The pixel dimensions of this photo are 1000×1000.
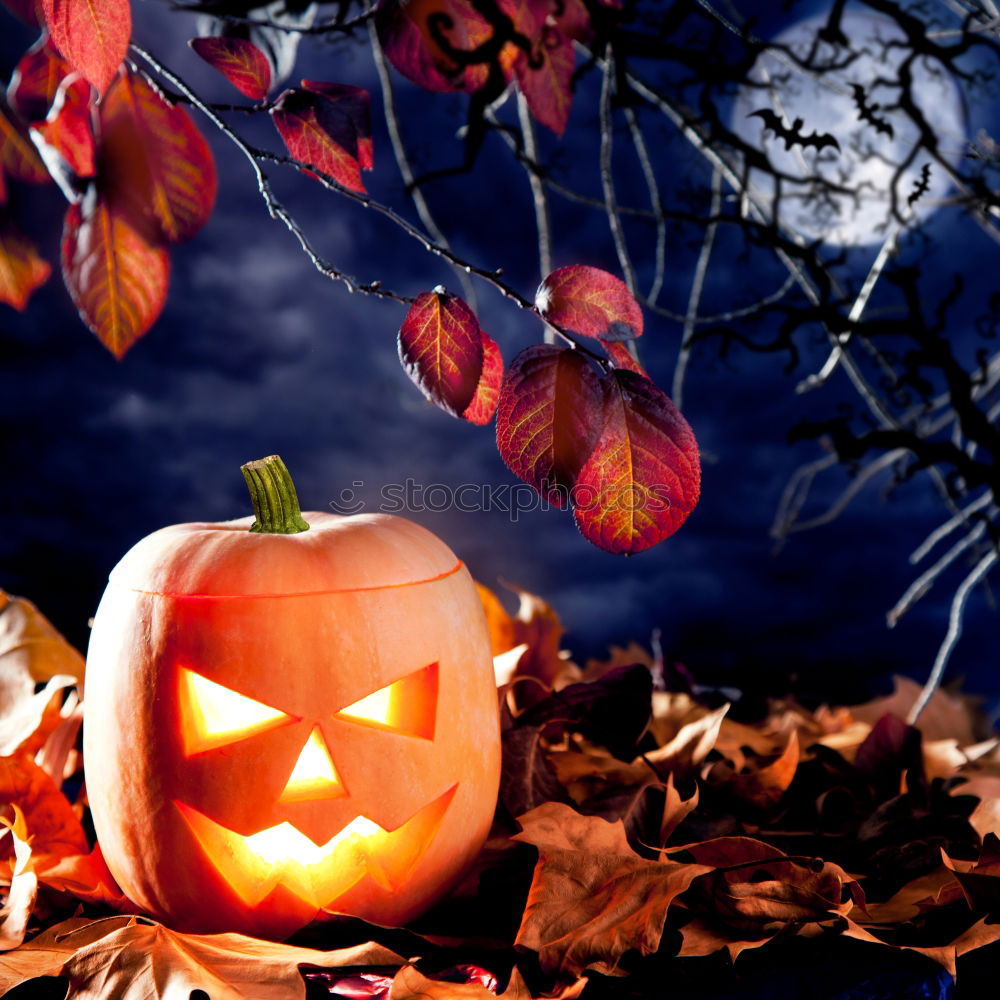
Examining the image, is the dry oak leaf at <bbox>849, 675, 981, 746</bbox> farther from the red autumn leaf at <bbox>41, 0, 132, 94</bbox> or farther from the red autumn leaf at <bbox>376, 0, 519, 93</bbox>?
the red autumn leaf at <bbox>41, 0, 132, 94</bbox>

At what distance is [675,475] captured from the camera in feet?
1.45

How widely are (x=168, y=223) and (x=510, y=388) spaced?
248mm

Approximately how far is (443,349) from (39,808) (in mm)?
456

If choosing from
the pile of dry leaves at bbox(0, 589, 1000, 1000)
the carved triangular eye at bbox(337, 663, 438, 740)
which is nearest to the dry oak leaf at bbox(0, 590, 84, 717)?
the pile of dry leaves at bbox(0, 589, 1000, 1000)

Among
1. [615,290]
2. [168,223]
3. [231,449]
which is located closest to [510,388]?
[615,290]

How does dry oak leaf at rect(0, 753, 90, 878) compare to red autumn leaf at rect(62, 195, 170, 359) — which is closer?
red autumn leaf at rect(62, 195, 170, 359)

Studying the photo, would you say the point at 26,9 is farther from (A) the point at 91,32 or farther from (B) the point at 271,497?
(B) the point at 271,497

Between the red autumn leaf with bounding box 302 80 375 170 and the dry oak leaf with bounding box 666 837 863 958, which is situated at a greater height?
the red autumn leaf with bounding box 302 80 375 170

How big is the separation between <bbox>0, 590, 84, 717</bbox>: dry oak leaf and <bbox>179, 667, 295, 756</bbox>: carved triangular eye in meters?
0.24

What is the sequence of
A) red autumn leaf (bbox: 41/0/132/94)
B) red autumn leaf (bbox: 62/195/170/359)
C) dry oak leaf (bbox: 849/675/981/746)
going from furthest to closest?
1. dry oak leaf (bbox: 849/675/981/746)
2. red autumn leaf (bbox: 62/195/170/359)
3. red autumn leaf (bbox: 41/0/132/94)

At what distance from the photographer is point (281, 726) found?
529mm

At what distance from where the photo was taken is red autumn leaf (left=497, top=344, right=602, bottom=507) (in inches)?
17.5

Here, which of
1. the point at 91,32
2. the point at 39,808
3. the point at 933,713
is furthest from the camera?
the point at 933,713

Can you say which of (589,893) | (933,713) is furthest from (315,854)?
(933,713)
